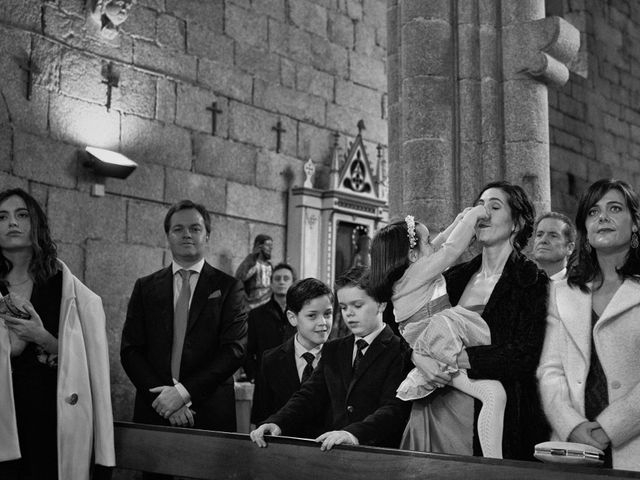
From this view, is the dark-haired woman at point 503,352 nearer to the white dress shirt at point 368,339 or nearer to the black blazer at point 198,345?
the white dress shirt at point 368,339

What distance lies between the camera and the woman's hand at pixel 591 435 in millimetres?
2127

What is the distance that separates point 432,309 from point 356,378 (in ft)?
1.43

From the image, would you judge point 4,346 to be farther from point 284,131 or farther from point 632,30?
point 632,30

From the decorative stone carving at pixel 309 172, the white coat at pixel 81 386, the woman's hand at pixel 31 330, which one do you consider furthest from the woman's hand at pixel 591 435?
the decorative stone carving at pixel 309 172

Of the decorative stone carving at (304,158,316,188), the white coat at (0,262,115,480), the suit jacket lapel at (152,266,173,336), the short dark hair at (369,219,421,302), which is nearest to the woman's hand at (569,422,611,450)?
the short dark hair at (369,219,421,302)

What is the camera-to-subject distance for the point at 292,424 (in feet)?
8.87

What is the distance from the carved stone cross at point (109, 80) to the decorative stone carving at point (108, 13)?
224 mm

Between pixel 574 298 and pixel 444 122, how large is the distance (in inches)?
72.8

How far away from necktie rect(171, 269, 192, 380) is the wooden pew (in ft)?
1.61

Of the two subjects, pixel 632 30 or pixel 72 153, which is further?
pixel 632 30

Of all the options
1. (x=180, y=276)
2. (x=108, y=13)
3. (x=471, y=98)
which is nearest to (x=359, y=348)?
(x=180, y=276)

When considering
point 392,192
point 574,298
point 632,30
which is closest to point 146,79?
point 392,192

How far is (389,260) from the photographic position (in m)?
2.49

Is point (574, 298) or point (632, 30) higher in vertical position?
point (632, 30)
